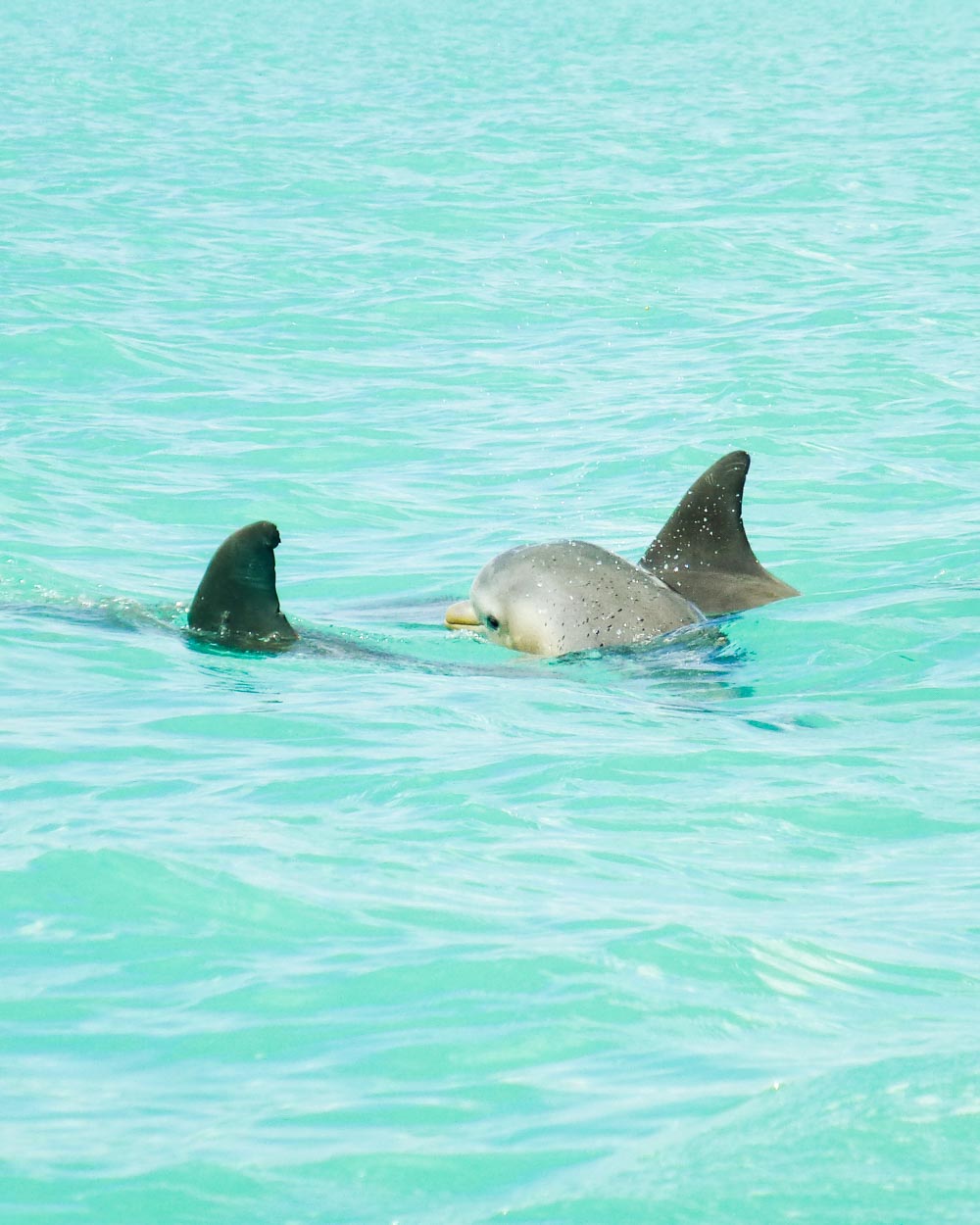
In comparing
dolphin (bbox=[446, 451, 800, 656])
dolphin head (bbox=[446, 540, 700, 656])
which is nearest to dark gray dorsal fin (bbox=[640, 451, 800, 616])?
dolphin (bbox=[446, 451, 800, 656])

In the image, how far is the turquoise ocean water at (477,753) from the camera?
14.4ft

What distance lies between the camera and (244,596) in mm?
9234

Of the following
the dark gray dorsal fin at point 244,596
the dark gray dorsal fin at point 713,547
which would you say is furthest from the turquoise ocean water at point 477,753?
the dark gray dorsal fin at point 713,547

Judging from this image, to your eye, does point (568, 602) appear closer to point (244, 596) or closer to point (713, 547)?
point (713, 547)

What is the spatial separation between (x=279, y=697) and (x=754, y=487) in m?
6.92

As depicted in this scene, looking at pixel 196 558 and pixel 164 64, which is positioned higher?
pixel 164 64

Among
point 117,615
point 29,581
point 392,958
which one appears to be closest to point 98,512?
point 29,581

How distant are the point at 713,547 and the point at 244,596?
2.78 metres

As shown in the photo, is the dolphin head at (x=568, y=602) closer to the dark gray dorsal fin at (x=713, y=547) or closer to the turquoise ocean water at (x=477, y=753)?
the turquoise ocean water at (x=477, y=753)

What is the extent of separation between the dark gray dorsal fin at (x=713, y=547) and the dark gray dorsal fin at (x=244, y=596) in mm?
2273


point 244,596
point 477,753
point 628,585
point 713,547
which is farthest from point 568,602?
point 477,753

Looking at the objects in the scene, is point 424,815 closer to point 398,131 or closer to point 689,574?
point 689,574

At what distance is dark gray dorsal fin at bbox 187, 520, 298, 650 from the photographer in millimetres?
9117

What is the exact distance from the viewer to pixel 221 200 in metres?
27.6
